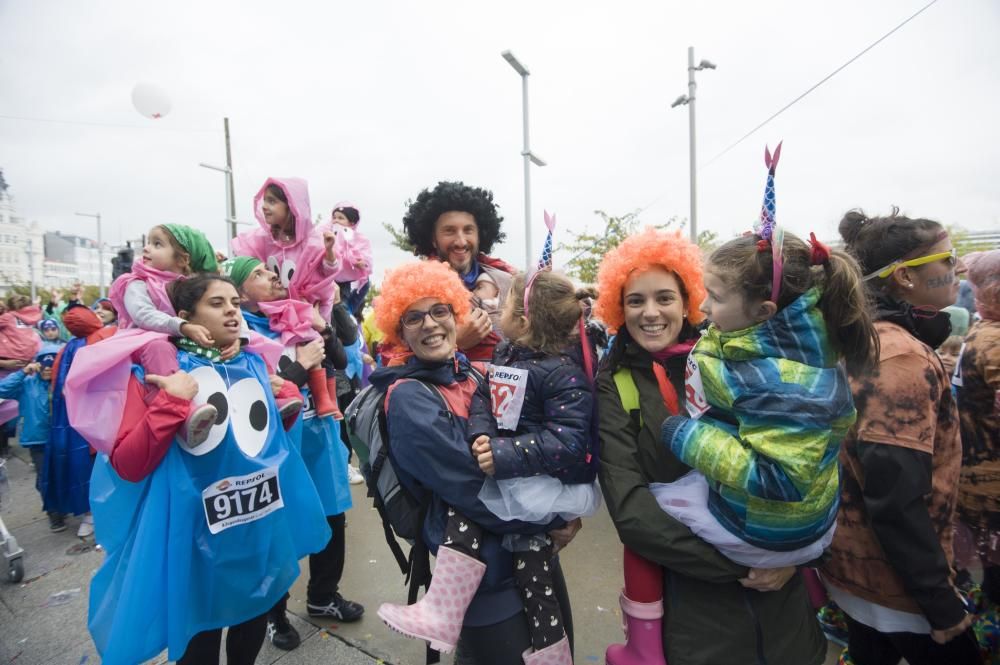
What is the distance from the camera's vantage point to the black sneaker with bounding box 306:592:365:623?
3117 mm

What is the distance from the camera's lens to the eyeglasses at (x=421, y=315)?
203 cm

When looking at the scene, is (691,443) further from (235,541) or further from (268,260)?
(268,260)

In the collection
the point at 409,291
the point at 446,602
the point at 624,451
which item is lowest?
the point at 446,602

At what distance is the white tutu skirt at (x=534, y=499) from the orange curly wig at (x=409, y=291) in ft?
2.55

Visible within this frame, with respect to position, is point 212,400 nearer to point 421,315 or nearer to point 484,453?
point 421,315

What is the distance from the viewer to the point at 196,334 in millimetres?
2121

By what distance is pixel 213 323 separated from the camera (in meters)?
2.21

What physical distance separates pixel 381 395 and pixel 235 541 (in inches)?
34.5

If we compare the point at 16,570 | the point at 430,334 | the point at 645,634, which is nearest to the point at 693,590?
the point at 645,634

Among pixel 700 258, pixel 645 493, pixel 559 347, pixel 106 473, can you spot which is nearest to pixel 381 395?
pixel 559 347

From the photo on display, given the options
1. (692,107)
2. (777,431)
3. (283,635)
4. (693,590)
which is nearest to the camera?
(777,431)

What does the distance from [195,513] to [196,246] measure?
53.7 inches

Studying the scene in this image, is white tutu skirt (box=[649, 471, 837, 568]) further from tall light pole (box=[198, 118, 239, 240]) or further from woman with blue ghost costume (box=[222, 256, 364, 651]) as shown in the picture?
tall light pole (box=[198, 118, 239, 240])

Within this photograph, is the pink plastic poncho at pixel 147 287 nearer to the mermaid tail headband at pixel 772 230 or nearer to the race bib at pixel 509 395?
the race bib at pixel 509 395
